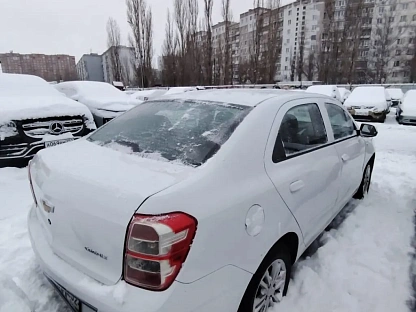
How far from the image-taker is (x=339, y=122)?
2.95 m

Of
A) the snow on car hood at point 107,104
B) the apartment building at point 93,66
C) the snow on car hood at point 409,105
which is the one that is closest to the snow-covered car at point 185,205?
the snow on car hood at point 107,104

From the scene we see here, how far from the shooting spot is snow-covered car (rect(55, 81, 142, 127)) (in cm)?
629

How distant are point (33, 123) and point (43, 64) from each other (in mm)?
95835

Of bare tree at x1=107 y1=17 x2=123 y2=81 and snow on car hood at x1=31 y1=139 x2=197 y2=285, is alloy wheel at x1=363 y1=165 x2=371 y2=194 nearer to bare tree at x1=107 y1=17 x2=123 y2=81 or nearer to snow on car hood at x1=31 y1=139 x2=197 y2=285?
snow on car hood at x1=31 y1=139 x2=197 y2=285

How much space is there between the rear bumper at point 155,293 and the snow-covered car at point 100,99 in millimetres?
4410

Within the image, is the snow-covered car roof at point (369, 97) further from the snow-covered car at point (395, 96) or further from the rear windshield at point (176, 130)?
the rear windshield at point (176, 130)

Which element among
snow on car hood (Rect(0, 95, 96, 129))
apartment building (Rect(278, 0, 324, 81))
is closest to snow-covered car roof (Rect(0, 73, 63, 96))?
snow on car hood (Rect(0, 95, 96, 129))

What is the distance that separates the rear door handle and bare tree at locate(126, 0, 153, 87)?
32.7 meters

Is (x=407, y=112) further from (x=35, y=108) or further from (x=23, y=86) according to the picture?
(x=23, y=86)

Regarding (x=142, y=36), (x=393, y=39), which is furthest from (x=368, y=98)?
(x=393, y=39)

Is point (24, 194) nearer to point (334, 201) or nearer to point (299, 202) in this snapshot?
point (299, 202)

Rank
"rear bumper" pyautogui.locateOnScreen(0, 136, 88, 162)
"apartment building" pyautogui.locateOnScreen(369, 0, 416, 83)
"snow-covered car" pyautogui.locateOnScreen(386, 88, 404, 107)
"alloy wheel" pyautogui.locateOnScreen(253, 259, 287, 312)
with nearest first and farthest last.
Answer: "alloy wheel" pyautogui.locateOnScreen(253, 259, 287, 312) → "rear bumper" pyautogui.locateOnScreen(0, 136, 88, 162) → "snow-covered car" pyautogui.locateOnScreen(386, 88, 404, 107) → "apartment building" pyautogui.locateOnScreen(369, 0, 416, 83)

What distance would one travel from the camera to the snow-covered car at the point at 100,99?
6.29 m

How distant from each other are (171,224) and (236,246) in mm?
395
